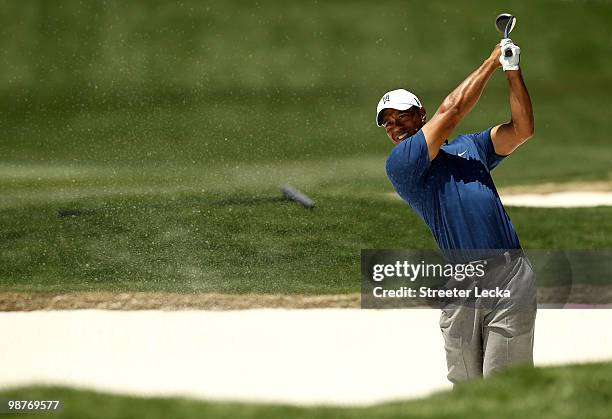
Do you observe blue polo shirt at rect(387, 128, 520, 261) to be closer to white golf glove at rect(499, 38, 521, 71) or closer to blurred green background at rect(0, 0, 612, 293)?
white golf glove at rect(499, 38, 521, 71)

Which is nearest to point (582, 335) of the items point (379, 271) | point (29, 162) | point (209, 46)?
point (379, 271)

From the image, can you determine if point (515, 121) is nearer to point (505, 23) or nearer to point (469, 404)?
point (505, 23)

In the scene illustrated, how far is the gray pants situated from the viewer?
466 cm

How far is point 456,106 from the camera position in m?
4.44

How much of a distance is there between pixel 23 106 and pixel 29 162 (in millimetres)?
2654

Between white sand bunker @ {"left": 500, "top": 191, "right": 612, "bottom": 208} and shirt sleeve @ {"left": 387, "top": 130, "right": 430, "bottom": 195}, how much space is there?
23.1 ft

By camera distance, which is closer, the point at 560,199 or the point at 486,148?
the point at 486,148

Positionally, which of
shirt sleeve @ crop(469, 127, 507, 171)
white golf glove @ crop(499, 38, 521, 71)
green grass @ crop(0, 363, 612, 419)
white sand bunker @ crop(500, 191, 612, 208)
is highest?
white sand bunker @ crop(500, 191, 612, 208)

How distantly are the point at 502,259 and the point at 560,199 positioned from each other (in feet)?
25.3

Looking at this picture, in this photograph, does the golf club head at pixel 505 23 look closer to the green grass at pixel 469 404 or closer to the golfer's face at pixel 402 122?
the golfer's face at pixel 402 122

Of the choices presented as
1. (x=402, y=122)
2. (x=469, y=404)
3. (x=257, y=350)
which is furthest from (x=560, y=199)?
(x=469, y=404)

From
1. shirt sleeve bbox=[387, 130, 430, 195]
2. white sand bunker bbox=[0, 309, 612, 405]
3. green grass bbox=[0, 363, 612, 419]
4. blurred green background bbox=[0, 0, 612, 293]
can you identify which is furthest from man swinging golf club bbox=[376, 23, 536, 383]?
blurred green background bbox=[0, 0, 612, 293]

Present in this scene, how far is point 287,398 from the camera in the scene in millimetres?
6438

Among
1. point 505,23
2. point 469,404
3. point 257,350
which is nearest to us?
point 469,404
